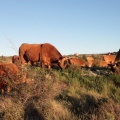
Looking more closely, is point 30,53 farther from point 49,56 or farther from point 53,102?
point 53,102

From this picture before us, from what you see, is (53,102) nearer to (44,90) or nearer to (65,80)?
(44,90)

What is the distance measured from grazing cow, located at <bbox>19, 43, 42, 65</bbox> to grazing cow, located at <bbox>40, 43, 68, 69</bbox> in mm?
475

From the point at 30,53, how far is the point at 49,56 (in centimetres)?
181

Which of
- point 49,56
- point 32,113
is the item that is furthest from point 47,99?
point 49,56

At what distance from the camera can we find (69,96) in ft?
36.8

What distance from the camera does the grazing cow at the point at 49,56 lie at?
788 inches

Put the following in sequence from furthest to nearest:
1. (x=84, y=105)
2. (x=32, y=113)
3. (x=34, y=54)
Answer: (x=34, y=54)
(x=84, y=105)
(x=32, y=113)

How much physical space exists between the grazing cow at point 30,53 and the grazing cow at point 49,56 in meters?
0.47

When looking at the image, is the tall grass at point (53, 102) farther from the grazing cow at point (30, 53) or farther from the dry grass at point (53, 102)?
the grazing cow at point (30, 53)

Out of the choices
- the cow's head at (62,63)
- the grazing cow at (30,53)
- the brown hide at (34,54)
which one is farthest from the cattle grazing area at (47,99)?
the grazing cow at (30,53)

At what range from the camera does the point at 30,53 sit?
70.8 ft

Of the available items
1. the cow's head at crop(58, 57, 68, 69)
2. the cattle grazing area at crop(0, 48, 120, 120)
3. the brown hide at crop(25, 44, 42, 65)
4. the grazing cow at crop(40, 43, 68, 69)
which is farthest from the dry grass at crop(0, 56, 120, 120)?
the brown hide at crop(25, 44, 42, 65)

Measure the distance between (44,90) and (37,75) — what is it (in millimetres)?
601

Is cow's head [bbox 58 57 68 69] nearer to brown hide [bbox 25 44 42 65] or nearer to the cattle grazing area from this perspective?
brown hide [bbox 25 44 42 65]
